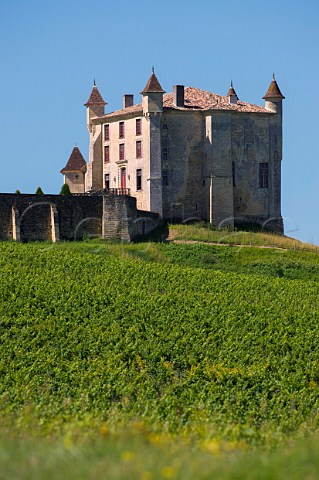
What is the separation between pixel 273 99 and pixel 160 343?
98.7 ft

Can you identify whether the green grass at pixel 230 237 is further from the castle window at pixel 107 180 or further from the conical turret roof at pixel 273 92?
the conical turret roof at pixel 273 92

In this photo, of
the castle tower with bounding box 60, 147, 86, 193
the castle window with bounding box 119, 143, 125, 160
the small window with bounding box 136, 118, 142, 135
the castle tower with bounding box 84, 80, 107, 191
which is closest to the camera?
the small window with bounding box 136, 118, 142, 135

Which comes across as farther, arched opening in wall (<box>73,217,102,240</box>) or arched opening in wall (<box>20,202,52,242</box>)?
arched opening in wall (<box>73,217,102,240</box>)

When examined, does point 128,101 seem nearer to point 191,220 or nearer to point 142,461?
point 191,220

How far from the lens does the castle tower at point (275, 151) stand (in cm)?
6128

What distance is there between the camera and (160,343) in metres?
35.2

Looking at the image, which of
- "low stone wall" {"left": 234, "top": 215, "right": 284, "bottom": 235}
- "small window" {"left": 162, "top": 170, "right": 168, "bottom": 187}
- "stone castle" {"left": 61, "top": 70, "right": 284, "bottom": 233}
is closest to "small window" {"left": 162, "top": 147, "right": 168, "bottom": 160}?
"stone castle" {"left": 61, "top": 70, "right": 284, "bottom": 233}

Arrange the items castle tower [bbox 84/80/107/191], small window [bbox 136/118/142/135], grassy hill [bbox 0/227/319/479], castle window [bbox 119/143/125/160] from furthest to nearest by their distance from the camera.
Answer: castle tower [bbox 84/80/107/191]
castle window [bbox 119/143/125/160]
small window [bbox 136/118/142/135]
grassy hill [bbox 0/227/319/479]

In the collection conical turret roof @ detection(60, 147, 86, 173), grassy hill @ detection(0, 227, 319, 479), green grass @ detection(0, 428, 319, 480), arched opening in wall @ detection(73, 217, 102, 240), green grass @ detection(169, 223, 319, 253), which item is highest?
conical turret roof @ detection(60, 147, 86, 173)

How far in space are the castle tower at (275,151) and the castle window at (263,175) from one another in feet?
0.57

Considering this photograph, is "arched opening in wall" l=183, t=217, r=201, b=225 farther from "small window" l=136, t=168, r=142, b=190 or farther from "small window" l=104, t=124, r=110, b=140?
"small window" l=104, t=124, r=110, b=140

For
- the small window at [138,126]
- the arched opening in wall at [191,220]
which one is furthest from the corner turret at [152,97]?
the arched opening in wall at [191,220]

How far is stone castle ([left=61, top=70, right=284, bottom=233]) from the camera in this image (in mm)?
58438

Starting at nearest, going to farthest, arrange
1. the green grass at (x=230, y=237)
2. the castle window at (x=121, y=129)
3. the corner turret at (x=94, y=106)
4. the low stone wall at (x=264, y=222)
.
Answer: the green grass at (x=230, y=237), the low stone wall at (x=264, y=222), the castle window at (x=121, y=129), the corner turret at (x=94, y=106)
